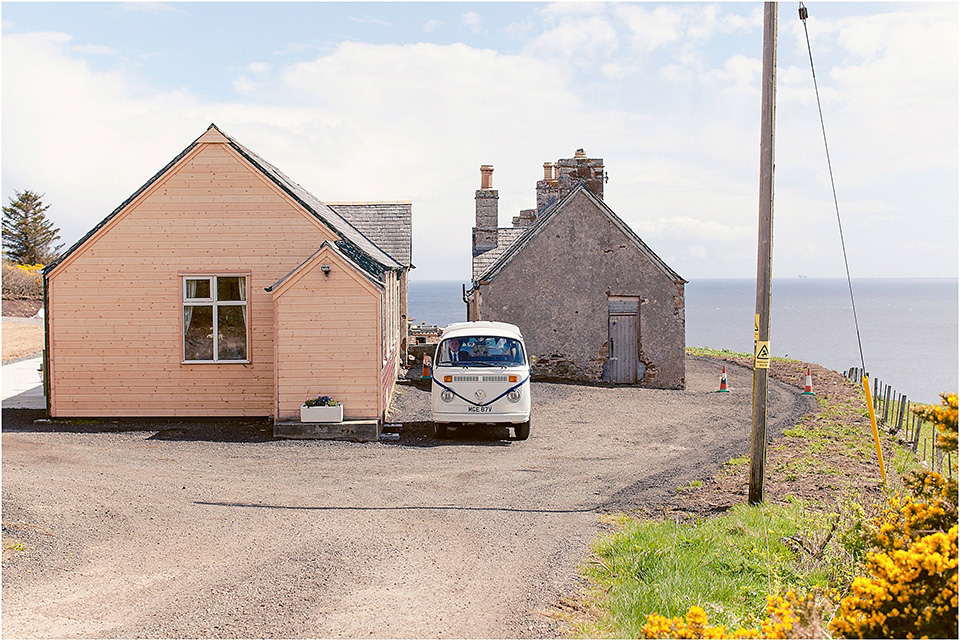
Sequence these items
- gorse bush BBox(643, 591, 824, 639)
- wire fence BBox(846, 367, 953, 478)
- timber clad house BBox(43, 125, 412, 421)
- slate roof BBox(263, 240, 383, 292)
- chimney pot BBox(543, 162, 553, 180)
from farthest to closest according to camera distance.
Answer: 1. chimney pot BBox(543, 162, 553, 180)
2. timber clad house BBox(43, 125, 412, 421)
3. slate roof BBox(263, 240, 383, 292)
4. wire fence BBox(846, 367, 953, 478)
5. gorse bush BBox(643, 591, 824, 639)

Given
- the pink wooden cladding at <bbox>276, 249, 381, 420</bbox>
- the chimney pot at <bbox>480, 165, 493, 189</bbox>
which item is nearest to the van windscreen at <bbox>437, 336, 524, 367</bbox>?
the pink wooden cladding at <bbox>276, 249, 381, 420</bbox>

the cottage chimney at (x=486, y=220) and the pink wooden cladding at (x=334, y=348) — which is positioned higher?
the cottage chimney at (x=486, y=220)

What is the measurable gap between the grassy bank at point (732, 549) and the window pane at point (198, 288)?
1119cm

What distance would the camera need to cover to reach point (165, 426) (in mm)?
15984

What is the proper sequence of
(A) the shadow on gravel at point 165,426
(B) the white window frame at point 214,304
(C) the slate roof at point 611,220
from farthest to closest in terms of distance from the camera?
(C) the slate roof at point 611,220, (B) the white window frame at point 214,304, (A) the shadow on gravel at point 165,426

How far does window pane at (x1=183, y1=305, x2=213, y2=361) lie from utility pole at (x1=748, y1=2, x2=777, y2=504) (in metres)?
11.8

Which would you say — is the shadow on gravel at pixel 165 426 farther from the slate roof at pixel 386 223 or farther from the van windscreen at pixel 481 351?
the slate roof at pixel 386 223

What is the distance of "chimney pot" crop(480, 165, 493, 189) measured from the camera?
102 feet

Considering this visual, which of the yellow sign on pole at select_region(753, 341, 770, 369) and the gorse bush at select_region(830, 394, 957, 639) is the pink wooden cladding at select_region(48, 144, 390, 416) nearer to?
the yellow sign on pole at select_region(753, 341, 770, 369)

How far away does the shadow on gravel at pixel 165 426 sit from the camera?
15.1 metres

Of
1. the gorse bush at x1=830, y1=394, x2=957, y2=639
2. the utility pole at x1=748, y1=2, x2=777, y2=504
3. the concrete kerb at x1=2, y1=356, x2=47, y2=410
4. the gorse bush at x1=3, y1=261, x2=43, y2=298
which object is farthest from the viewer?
the gorse bush at x1=3, y1=261, x2=43, y2=298

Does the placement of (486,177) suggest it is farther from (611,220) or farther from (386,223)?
(611,220)

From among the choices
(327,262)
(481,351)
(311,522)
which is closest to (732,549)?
(311,522)

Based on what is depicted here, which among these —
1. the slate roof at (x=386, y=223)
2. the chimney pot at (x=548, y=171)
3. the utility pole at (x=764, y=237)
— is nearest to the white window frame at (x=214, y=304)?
the slate roof at (x=386, y=223)
